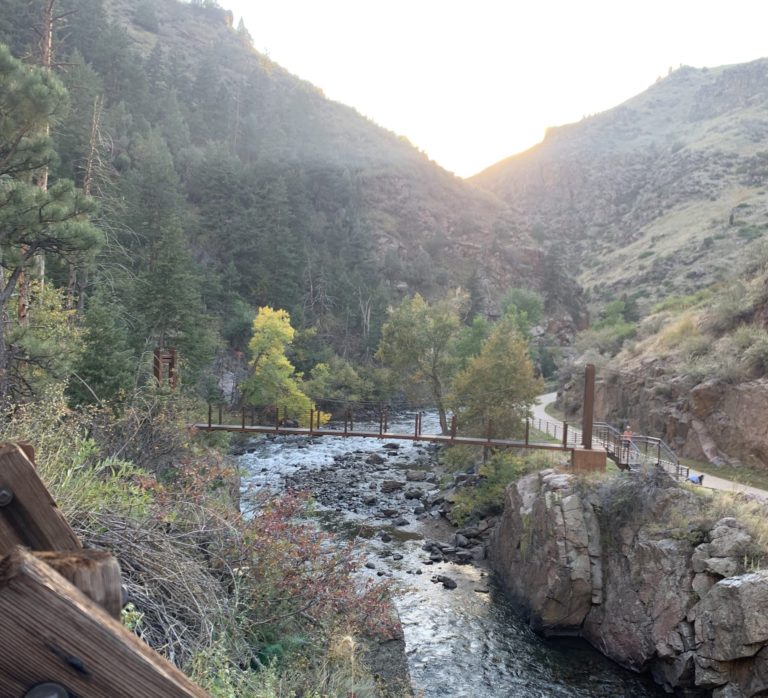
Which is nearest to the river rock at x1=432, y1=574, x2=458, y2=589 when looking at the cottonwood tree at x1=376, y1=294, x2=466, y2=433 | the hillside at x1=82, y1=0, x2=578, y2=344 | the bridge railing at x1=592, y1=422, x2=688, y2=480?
the bridge railing at x1=592, y1=422, x2=688, y2=480

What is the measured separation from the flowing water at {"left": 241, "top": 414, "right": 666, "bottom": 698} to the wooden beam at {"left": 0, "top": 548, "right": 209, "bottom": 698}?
275 inches

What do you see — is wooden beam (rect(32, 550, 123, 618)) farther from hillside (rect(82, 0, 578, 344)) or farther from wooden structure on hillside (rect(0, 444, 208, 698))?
hillside (rect(82, 0, 578, 344))

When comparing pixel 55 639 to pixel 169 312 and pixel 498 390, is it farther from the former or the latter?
pixel 169 312

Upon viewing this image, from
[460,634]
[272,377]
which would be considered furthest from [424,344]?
[460,634]

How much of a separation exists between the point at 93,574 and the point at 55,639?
0.29ft

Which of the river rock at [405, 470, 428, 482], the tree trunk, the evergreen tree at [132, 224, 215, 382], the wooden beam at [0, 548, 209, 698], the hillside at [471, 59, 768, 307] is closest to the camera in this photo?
the wooden beam at [0, 548, 209, 698]

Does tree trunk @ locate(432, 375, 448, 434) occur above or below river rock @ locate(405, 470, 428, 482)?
above

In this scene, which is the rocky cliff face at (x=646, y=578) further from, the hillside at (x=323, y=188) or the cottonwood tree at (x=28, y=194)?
the hillside at (x=323, y=188)

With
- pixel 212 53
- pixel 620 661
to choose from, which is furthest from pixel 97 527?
pixel 212 53

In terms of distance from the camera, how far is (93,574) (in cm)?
80

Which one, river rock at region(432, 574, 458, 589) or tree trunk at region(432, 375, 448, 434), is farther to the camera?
tree trunk at region(432, 375, 448, 434)

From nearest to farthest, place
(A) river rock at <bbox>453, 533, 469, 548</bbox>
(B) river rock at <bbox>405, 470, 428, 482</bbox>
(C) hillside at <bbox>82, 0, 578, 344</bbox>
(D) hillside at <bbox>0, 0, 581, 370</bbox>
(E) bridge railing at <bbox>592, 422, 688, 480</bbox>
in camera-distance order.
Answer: (E) bridge railing at <bbox>592, 422, 688, 480</bbox> < (A) river rock at <bbox>453, 533, 469, 548</bbox> < (B) river rock at <bbox>405, 470, 428, 482</bbox> < (D) hillside at <bbox>0, 0, 581, 370</bbox> < (C) hillside at <bbox>82, 0, 578, 344</bbox>

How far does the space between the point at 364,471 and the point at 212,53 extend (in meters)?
79.7

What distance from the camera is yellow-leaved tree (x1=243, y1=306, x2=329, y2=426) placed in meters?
29.5
